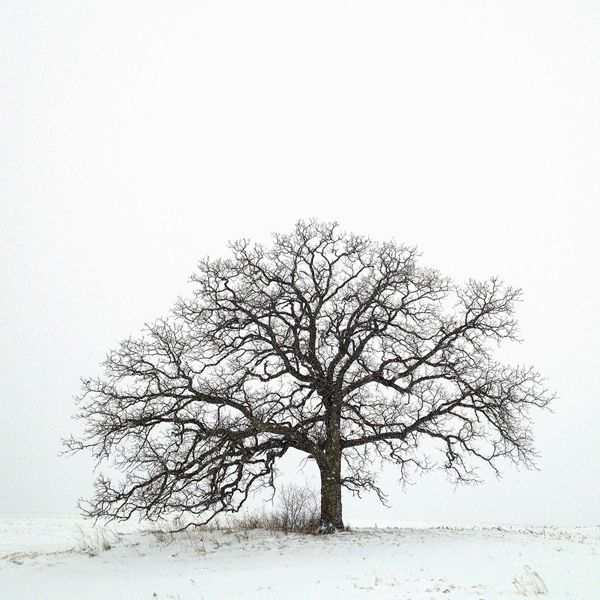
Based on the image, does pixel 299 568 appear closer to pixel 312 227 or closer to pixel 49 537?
pixel 312 227

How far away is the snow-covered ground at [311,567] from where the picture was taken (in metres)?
10.9

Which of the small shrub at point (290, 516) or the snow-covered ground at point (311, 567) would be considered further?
the small shrub at point (290, 516)

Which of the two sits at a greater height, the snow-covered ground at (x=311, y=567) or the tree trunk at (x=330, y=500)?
the tree trunk at (x=330, y=500)

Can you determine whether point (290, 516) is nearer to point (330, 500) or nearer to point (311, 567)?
point (330, 500)

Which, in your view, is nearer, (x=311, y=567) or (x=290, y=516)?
(x=311, y=567)

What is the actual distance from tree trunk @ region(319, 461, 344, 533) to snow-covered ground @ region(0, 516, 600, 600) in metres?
0.66

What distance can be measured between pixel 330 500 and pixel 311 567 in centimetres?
537

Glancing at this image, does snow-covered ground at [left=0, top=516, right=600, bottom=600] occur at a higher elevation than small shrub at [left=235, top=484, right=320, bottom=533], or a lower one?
lower

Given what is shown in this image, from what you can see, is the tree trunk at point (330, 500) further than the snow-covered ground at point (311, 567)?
Yes

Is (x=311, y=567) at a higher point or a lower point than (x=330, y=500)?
lower

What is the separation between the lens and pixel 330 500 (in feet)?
61.7

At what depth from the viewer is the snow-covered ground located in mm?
10883

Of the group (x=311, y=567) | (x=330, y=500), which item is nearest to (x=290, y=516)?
(x=330, y=500)

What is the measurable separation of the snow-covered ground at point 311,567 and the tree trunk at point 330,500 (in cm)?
66
